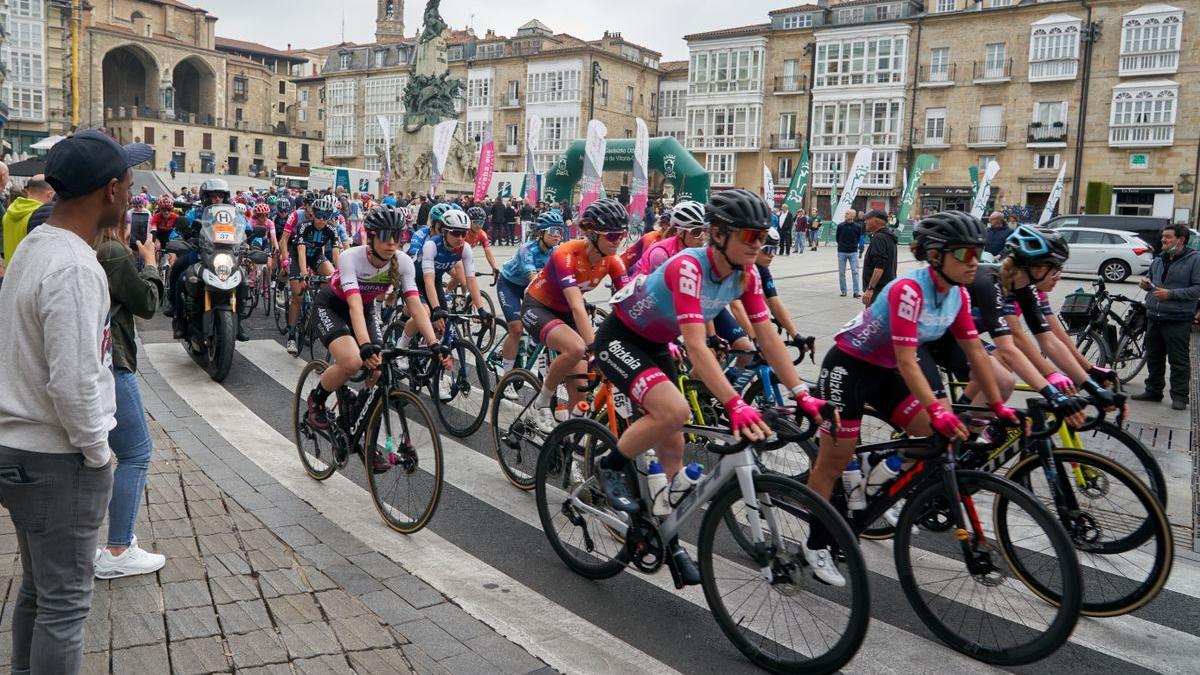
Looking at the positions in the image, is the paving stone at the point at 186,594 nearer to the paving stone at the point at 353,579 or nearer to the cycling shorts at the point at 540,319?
the paving stone at the point at 353,579

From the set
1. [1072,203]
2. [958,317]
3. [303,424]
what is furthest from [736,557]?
[1072,203]

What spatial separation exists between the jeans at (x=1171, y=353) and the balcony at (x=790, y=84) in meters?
52.3

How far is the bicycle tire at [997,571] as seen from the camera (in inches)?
147

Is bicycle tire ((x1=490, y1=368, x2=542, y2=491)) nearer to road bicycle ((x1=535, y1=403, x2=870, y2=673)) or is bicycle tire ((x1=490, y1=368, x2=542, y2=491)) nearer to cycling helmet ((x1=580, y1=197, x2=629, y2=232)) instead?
cycling helmet ((x1=580, y1=197, x2=629, y2=232))

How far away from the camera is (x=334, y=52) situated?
94.9 metres

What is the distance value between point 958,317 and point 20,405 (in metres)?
4.14

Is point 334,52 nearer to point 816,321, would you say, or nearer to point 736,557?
point 816,321

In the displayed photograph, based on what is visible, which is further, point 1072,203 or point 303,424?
point 1072,203

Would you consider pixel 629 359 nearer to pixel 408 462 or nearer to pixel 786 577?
pixel 786 577

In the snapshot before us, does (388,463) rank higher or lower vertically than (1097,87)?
lower

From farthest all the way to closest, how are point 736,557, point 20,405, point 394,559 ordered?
point 394,559 → point 736,557 → point 20,405

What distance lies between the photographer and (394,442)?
555 cm

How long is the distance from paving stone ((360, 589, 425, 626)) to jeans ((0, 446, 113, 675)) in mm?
1609

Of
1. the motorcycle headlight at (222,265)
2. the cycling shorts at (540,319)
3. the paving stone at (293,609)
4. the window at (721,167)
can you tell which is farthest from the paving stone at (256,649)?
the window at (721,167)
